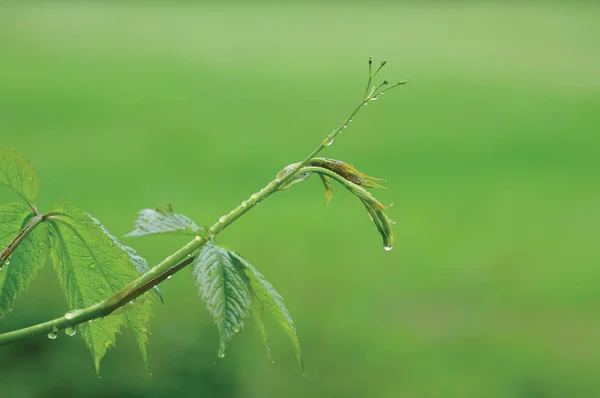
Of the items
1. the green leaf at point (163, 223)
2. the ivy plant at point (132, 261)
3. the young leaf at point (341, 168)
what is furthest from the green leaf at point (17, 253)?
the young leaf at point (341, 168)

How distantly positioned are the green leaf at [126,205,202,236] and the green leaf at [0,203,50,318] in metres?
0.16

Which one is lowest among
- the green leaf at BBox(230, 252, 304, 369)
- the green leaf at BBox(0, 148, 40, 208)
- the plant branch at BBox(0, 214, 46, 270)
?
the green leaf at BBox(230, 252, 304, 369)

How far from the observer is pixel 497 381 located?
4.51m

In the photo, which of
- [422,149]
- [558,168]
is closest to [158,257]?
[422,149]

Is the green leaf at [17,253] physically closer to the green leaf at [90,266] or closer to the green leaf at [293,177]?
the green leaf at [90,266]

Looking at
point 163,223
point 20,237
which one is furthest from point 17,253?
point 163,223

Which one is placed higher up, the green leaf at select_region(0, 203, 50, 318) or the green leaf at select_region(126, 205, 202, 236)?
the green leaf at select_region(0, 203, 50, 318)

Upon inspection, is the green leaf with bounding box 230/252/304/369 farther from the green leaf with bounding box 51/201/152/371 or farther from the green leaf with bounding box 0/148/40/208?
the green leaf with bounding box 0/148/40/208

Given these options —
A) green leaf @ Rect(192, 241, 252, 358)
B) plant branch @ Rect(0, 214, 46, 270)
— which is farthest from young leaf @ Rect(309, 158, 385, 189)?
plant branch @ Rect(0, 214, 46, 270)

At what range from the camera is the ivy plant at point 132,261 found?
0.53 meters

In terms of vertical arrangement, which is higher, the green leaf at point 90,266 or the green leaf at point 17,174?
the green leaf at point 17,174

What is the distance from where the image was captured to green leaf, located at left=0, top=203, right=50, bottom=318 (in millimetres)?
683

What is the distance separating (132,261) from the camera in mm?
621

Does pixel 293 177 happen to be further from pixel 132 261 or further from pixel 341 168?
pixel 132 261
